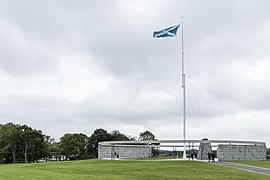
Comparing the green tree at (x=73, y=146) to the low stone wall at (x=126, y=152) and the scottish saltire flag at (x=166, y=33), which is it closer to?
the low stone wall at (x=126, y=152)

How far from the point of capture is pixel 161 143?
54500 mm

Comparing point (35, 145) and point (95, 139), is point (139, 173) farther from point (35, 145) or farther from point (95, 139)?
point (95, 139)

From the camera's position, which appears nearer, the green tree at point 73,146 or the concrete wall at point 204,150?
the concrete wall at point 204,150

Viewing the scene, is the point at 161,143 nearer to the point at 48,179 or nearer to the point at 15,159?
the point at 48,179

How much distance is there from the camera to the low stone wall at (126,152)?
58328 mm

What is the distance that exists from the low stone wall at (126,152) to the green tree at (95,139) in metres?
35.0

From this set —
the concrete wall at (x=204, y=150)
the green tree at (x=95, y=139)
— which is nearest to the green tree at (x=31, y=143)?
the green tree at (x=95, y=139)

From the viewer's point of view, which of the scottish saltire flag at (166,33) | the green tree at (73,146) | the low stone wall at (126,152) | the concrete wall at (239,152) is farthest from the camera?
the green tree at (73,146)

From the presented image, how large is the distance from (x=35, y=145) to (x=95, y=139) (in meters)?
15.7

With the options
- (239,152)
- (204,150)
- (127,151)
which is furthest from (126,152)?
(239,152)

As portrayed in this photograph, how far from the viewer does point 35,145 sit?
3381 inches

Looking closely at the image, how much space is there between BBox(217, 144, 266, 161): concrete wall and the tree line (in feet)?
84.1

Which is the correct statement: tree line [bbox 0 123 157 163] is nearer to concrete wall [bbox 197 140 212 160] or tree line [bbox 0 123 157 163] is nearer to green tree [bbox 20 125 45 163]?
green tree [bbox 20 125 45 163]

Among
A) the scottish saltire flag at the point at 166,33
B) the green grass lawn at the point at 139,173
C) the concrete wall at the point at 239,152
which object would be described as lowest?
the green grass lawn at the point at 139,173
